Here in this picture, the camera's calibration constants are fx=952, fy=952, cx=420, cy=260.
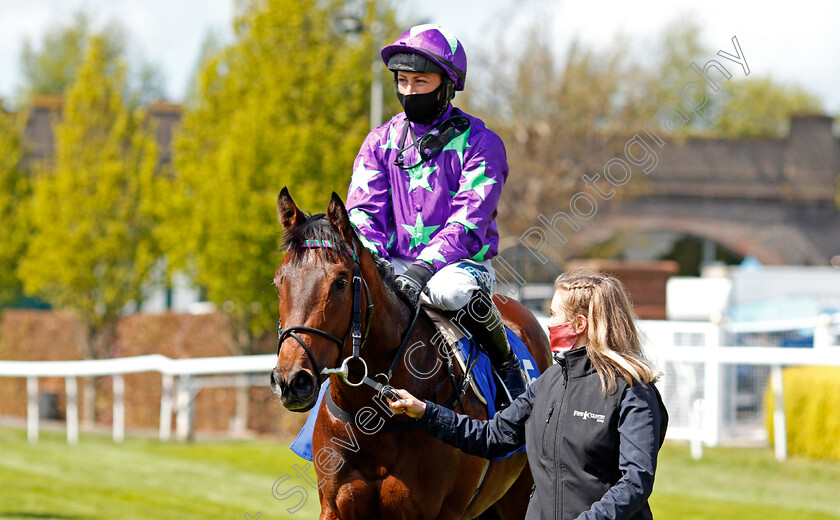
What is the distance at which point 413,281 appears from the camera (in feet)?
11.4

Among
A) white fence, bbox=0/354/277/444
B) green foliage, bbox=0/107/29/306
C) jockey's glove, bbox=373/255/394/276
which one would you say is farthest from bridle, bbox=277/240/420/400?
green foliage, bbox=0/107/29/306

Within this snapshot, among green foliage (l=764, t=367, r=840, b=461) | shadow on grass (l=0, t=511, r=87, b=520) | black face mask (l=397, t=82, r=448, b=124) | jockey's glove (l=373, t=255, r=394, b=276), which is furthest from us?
green foliage (l=764, t=367, r=840, b=461)

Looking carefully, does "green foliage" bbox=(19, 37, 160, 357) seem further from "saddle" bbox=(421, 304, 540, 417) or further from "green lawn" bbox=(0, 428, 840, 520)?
"saddle" bbox=(421, 304, 540, 417)

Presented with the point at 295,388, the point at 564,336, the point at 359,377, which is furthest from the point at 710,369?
the point at 295,388

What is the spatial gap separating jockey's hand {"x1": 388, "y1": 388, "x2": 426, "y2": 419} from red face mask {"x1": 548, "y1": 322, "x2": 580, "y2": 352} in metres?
0.55

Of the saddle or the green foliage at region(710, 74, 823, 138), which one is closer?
the saddle

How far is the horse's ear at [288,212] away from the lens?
3.07 m

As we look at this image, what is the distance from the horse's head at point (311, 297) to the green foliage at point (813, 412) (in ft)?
25.5

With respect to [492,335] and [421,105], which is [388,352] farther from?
[421,105]

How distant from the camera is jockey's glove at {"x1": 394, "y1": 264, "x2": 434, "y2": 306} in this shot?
345cm

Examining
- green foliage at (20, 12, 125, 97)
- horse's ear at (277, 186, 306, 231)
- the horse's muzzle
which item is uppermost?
green foliage at (20, 12, 125, 97)

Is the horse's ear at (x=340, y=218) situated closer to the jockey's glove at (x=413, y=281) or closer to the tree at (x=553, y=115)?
the jockey's glove at (x=413, y=281)

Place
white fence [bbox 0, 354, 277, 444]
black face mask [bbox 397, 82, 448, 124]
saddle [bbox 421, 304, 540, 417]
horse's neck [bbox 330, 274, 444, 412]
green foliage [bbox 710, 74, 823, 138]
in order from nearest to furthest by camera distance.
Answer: horse's neck [bbox 330, 274, 444, 412] < saddle [bbox 421, 304, 540, 417] < black face mask [bbox 397, 82, 448, 124] < white fence [bbox 0, 354, 277, 444] < green foliage [bbox 710, 74, 823, 138]

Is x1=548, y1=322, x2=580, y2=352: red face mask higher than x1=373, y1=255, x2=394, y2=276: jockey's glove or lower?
lower
